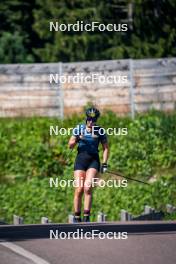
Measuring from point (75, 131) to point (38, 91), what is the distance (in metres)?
9.12

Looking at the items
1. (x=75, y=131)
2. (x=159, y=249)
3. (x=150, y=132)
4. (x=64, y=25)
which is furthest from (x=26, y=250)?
(x=64, y=25)

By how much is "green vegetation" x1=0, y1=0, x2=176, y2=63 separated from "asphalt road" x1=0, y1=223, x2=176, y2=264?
56.8 ft

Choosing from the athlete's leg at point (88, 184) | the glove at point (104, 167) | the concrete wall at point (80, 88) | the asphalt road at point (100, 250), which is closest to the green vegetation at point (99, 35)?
the concrete wall at point (80, 88)

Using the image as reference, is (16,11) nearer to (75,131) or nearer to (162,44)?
(162,44)

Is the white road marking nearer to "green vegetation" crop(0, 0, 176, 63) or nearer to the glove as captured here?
the glove

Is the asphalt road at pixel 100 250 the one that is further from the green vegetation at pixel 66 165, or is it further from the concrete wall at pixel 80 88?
the concrete wall at pixel 80 88

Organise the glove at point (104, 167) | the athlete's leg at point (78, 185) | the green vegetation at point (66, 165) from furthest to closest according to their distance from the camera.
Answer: the green vegetation at point (66, 165) < the glove at point (104, 167) < the athlete's leg at point (78, 185)

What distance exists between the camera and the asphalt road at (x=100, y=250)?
1063 centimetres

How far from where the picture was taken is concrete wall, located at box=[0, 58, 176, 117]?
78.4 feet

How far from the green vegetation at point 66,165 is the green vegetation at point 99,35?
5.90 m

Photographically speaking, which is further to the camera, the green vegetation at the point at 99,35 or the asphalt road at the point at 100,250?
the green vegetation at the point at 99,35

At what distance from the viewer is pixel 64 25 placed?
2855 centimetres

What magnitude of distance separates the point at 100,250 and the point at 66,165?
37.2 ft

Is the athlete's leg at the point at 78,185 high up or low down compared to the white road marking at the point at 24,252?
up
